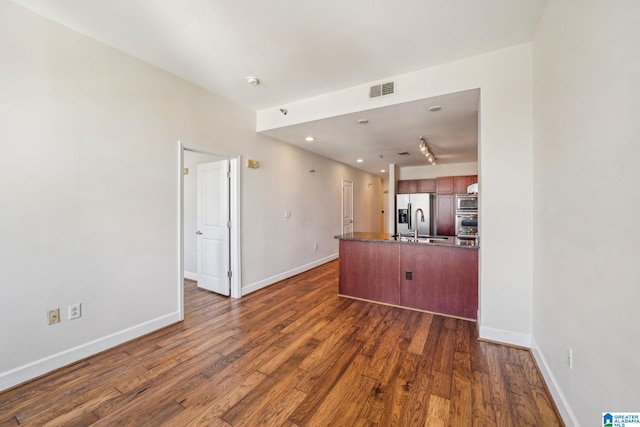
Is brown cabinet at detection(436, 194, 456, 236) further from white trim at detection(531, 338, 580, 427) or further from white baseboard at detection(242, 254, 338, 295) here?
white trim at detection(531, 338, 580, 427)

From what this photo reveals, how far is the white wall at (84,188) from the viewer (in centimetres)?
188

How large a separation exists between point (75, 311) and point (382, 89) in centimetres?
371

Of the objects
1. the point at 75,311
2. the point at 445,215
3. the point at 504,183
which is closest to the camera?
the point at 75,311

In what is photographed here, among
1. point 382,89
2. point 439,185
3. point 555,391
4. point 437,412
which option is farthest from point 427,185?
point 437,412

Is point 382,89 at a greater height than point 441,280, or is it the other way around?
point 382,89

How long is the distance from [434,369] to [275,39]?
3.13m

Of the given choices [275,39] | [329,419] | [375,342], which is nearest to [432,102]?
[275,39]

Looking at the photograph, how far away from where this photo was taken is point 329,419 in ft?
5.06

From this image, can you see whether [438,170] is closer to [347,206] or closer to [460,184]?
[460,184]

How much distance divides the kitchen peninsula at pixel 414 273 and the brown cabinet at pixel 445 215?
10.1 ft

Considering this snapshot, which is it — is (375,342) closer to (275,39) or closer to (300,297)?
(300,297)

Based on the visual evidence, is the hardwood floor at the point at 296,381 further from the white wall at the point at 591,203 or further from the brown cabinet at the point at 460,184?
the brown cabinet at the point at 460,184

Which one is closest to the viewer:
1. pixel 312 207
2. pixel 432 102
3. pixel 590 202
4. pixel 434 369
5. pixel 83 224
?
pixel 590 202

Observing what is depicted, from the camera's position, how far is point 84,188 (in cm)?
223
